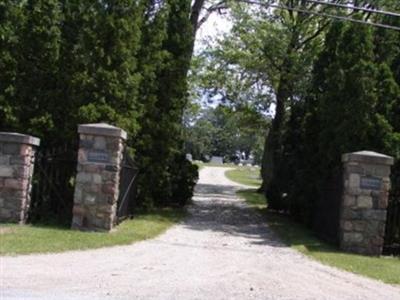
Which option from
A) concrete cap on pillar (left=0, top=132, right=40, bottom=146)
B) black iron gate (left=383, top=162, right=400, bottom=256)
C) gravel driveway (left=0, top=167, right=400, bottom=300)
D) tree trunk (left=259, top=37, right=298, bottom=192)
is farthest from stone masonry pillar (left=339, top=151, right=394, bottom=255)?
tree trunk (left=259, top=37, right=298, bottom=192)

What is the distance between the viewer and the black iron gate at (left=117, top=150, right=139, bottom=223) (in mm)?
15195

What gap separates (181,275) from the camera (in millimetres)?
9492

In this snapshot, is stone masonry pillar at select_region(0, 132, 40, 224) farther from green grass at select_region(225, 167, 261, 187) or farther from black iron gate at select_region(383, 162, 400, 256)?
green grass at select_region(225, 167, 261, 187)

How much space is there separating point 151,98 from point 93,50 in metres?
3.23

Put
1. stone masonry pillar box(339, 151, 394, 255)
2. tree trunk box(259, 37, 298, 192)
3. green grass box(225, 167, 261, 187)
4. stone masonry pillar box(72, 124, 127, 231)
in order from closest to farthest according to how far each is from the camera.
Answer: stone masonry pillar box(72, 124, 127, 231) < stone masonry pillar box(339, 151, 394, 255) < tree trunk box(259, 37, 298, 192) < green grass box(225, 167, 261, 187)

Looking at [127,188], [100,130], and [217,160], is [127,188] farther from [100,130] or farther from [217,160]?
[217,160]

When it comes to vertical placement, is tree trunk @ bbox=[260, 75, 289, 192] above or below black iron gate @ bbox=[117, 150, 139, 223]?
above

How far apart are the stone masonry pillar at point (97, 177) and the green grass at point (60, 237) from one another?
428 mm

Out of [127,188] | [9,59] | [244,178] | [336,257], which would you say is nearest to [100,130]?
[127,188]

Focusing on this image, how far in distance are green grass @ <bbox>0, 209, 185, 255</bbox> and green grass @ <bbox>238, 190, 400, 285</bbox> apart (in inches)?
126

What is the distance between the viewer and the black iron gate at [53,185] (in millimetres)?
14664

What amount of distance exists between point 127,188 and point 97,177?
258 cm

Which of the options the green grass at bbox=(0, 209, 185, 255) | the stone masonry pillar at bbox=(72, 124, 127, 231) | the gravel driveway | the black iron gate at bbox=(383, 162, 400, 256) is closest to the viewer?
the gravel driveway

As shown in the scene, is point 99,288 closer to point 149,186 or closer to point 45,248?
point 45,248
